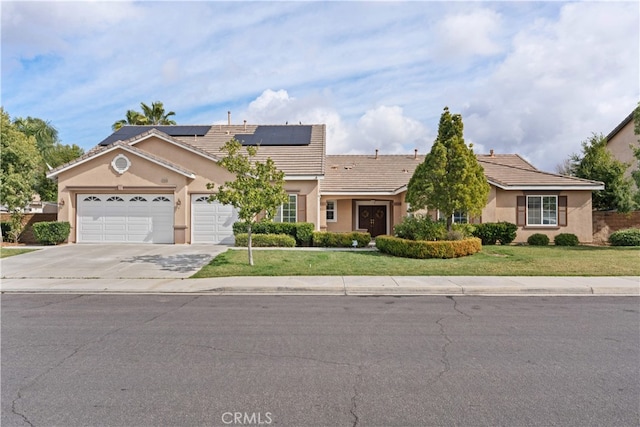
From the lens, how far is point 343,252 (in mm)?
16812

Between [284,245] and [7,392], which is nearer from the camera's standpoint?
[7,392]

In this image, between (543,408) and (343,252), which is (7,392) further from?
(343,252)

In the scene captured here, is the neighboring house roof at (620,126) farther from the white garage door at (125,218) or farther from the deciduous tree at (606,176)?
the white garage door at (125,218)

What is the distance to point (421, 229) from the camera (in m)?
16.3

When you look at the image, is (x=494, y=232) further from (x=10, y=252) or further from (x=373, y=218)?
(x=10, y=252)

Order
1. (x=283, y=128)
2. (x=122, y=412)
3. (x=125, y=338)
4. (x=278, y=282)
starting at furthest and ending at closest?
(x=283, y=128) → (x=278, y=282) → (x=125, y=338) → (x=122, y=412)

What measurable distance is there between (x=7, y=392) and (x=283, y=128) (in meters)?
24.9

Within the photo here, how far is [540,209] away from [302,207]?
12.9 m

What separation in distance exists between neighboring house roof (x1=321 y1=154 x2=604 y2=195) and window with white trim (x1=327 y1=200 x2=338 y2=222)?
1.23 metres

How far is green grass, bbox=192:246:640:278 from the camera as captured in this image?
12.5m

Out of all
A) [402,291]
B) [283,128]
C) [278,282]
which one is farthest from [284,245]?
[283,128]

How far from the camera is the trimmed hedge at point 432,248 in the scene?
15.3 meters

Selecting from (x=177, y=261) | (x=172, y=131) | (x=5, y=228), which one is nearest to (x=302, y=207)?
(x=177, y=261)

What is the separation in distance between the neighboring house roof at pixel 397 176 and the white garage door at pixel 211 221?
238 inches
